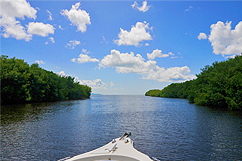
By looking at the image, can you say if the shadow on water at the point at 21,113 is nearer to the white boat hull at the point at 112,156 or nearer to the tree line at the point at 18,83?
the tree line at the point at 18,83

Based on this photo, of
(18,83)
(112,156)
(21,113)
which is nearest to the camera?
(112,156)

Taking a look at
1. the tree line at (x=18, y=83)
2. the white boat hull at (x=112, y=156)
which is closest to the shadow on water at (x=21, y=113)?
the tree line at (x=18, y=83)

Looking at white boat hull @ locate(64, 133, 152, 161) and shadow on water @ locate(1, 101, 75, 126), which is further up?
white boat hull @ locate(64, 133, 152, 161)

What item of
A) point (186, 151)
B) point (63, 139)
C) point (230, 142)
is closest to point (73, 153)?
point (63, 139)

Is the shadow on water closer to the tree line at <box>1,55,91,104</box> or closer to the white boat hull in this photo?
the tree line at <box>1,55,91,104</box>

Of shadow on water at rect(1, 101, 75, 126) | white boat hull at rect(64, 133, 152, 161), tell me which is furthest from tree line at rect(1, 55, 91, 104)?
white boat hull at rect(64, 133, 152, 161)

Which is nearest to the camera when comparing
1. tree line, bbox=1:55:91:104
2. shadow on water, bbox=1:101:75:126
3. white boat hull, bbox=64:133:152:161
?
white boat hull, bbox=64:133:152:161

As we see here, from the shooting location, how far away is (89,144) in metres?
16.5

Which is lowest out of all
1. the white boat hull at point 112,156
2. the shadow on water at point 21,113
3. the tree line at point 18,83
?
the shadow on water at point 21,113

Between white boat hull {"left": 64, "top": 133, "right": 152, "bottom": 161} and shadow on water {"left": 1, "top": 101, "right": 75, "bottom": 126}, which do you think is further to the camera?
shadow on water {"left": 1, "top": 101, "right": 75, "bottom": 126}

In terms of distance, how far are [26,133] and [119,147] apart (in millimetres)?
16207

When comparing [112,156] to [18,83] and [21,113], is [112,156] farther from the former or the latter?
[18,83]

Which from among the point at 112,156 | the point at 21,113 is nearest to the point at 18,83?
the point at 21,113

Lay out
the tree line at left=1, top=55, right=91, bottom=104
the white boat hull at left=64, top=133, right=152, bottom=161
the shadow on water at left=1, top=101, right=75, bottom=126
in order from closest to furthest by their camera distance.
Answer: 1. the white boat hull at left=64, top=133, right=152, bottom=161
2. the shadow on water at left=1, top=101, right=75, bottom=126
3. the tree line at left=1, top=55, right=91, bottom=104
